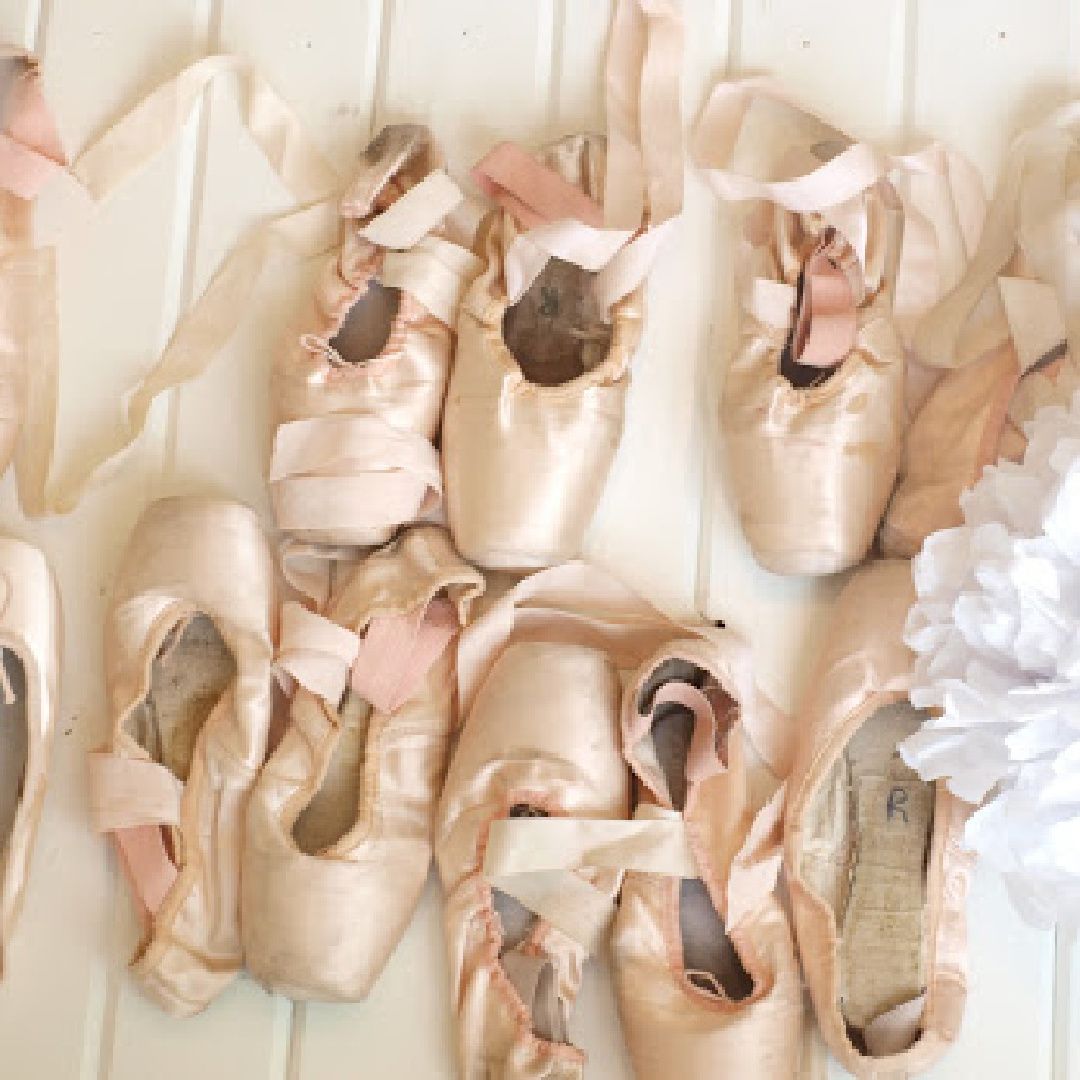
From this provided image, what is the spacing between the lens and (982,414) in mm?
1284

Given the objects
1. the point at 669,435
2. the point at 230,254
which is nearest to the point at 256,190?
the point at 230,254

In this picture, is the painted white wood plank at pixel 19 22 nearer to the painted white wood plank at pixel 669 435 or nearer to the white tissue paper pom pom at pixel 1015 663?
the painted white wood plank at pixel 669 435

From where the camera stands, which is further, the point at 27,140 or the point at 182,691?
the point at 27,140

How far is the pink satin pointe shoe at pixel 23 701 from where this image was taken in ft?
4.37

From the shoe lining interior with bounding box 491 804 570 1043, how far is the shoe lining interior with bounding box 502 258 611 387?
0.36 m

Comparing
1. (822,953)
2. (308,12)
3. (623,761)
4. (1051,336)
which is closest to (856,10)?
(1051,336)

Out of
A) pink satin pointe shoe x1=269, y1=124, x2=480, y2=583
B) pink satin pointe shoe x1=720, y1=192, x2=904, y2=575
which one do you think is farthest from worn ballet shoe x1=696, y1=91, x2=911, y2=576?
pink satin pointe shoe x1=269, y1=124, x2=480, y2=583

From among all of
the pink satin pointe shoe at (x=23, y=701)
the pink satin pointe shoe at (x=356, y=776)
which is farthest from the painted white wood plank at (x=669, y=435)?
the pink satin pointe shoe at (x=23, y=701)

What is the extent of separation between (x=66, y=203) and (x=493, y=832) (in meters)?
0.67

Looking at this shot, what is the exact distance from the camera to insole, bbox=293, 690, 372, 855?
1.32 m

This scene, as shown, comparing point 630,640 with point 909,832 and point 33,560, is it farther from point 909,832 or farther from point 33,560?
point 33,560

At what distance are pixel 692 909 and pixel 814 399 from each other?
1.31ft

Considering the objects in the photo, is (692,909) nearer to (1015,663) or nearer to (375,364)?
(1015,663)

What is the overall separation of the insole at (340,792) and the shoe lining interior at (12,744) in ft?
0.78
